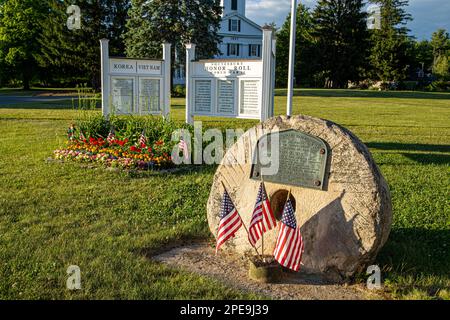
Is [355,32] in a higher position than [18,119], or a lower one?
higher

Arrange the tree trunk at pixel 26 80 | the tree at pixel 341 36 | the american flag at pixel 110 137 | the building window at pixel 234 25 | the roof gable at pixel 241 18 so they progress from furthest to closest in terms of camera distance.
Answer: the building window at pixel 234 25 < the roof gable at pixel 241 18 < the tree at pixel 341 36 < the tree trunk at pixel 26 80 < the american flag at pixel 110 137

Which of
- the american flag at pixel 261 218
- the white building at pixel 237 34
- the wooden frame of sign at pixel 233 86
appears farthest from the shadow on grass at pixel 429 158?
the white building at pixel 237 34

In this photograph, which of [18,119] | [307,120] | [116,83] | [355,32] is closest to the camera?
[307,120]

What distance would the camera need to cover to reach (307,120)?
4.53 meters

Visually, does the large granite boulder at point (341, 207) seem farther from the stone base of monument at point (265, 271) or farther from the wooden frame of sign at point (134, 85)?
the wooden frame of sign at point (134, 85)

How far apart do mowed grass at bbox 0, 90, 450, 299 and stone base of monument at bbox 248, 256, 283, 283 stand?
37 cm

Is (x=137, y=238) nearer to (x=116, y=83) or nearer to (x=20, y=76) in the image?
(x=116, y=83)

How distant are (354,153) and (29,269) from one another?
311cm

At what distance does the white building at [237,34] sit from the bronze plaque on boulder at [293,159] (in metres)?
48.5

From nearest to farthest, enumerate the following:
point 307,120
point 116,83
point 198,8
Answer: point 307,120 → point 116,83 → point 198,8

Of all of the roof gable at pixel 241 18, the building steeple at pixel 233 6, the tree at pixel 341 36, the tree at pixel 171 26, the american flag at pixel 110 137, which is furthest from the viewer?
the building steeple at pixel 233 6

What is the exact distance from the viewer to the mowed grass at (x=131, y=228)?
160 inches

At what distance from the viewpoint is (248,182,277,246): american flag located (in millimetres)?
4332

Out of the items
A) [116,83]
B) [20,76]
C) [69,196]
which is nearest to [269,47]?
[116,83]
